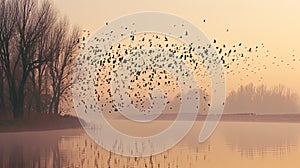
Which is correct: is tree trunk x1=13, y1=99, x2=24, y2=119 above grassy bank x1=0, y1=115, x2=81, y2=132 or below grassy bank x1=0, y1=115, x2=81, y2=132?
above

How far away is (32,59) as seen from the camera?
49.8 m

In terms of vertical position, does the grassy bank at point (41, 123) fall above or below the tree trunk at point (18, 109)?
below

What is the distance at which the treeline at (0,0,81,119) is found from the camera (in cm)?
4788

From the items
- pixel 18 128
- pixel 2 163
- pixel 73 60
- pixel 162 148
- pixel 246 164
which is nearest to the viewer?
pixel 2 163

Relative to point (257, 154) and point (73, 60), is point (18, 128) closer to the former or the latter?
point (73, 60)

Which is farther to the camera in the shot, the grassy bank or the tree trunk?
the tree trunk

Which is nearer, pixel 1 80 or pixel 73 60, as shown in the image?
pixel 1 80

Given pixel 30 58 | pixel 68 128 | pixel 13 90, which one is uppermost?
pixel 30 58

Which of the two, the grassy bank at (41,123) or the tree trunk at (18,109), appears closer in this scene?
the grassy bank at (41,123)

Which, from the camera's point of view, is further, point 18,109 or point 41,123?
point 41,123

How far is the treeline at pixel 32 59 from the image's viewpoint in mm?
47875

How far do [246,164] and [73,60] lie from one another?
39.1 m

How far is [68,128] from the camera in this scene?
176ft

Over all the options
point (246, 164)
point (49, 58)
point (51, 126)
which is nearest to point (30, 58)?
point (49, 58)
